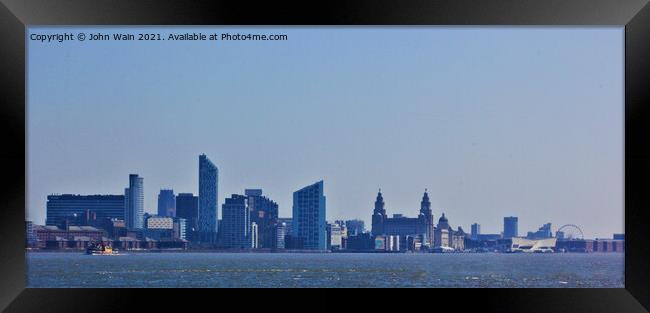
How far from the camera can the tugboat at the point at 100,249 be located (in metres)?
58.2

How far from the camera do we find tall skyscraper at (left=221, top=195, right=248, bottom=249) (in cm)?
5719

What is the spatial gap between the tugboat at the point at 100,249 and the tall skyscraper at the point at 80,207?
208 cm

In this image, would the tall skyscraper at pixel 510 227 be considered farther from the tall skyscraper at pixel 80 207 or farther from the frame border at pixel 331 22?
the frame border at pixel 331 22

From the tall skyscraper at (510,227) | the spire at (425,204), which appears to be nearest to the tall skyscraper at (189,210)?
the spire at (425,204)

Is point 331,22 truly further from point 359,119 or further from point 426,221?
point 426,221

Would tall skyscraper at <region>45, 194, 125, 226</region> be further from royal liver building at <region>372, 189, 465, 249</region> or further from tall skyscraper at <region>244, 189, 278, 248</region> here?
royal liver building at <region>372, 189, 465, 249</region>

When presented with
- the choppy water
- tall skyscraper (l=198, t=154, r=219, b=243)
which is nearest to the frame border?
the choppy water

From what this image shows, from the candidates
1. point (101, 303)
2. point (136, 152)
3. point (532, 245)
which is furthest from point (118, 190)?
point (101, 303)

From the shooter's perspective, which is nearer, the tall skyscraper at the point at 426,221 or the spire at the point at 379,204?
the spire at the point at 379,204

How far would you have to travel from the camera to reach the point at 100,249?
58531 millimetres

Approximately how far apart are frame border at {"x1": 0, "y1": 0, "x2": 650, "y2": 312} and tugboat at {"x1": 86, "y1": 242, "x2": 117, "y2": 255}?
54.1 meters

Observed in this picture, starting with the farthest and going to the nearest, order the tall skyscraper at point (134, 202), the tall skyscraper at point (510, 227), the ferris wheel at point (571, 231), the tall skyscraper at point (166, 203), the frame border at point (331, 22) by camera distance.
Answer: the tall skyscraper at point (510, 227), the ferris wheel at point (571, 231), the tall skyscraper at point (166, 203), the tall skyscraper at point (134, 202), the frame border at point (331, 22)

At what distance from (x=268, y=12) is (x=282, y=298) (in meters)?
1.82

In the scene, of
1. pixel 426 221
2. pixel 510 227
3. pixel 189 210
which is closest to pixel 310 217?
pixel 426 221
